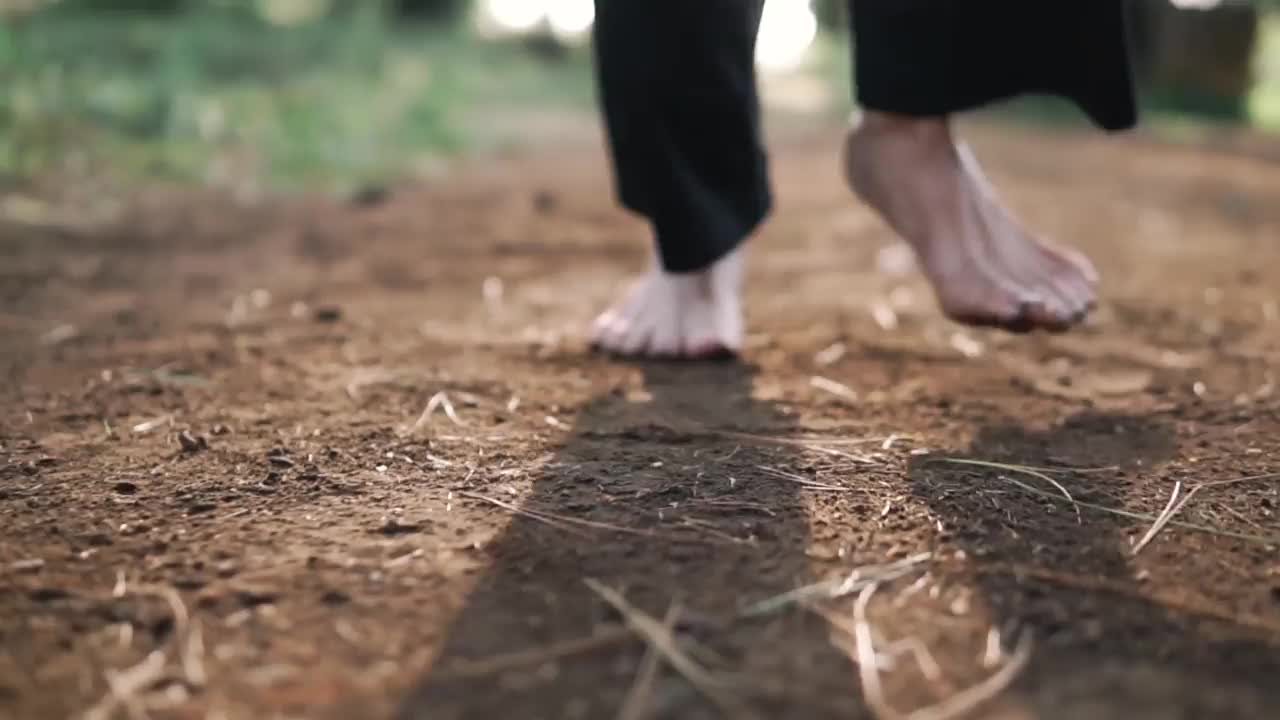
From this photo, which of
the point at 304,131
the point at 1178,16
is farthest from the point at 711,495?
the point at 1178,16

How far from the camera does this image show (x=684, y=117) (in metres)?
1.10

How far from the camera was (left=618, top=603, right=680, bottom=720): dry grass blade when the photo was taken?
1.76 feet

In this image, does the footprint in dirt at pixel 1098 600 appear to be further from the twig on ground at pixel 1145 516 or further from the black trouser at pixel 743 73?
the black trouser at pixel 743 73

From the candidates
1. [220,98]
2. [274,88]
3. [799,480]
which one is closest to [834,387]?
[799,480]

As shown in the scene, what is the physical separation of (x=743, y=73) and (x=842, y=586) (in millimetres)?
613

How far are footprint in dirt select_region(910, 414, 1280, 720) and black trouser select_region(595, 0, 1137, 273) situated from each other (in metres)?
0.37

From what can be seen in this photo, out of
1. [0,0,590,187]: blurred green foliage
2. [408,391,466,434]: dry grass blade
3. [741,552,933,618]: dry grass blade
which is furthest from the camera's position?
[0,0,590,187]: blurred green foliage

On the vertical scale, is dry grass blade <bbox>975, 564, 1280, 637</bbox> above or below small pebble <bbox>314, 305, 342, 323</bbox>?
below

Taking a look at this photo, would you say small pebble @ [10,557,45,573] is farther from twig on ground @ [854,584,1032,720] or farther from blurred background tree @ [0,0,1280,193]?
blurred background tree @ [0,0,1280,193]

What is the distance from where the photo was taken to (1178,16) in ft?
16.5

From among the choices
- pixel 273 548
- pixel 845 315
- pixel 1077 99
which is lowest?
pixel 845 315

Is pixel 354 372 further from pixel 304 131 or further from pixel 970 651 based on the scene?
pixel 304 131

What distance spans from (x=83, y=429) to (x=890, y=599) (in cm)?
71

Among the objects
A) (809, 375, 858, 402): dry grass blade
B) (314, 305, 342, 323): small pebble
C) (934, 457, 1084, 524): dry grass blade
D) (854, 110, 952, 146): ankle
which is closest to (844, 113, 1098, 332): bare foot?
(854, 110, 952, 146): ankle
